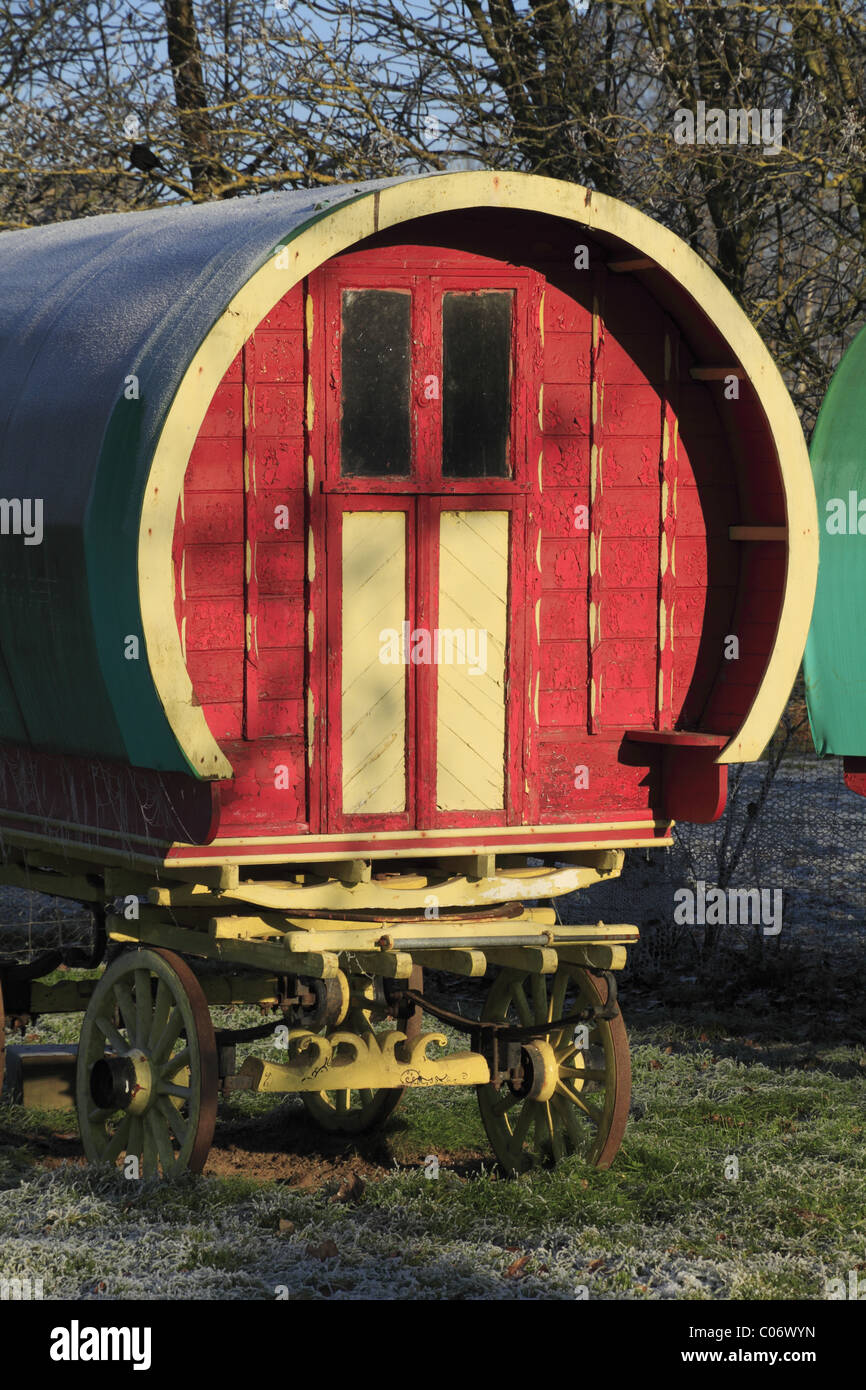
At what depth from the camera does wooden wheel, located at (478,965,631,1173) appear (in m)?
7.41

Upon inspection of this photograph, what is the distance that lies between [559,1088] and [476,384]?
2.82m

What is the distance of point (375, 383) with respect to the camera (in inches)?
271

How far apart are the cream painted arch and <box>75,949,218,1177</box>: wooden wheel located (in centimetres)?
112

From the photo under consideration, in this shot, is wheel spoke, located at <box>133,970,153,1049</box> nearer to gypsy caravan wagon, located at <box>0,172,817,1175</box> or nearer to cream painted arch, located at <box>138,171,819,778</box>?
gypsy caravan wagon, located at <box>0,172,817,1175</box>

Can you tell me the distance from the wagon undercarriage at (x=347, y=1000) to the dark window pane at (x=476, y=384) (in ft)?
4.90

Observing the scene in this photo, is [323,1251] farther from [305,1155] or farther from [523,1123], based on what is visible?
[305,1155]

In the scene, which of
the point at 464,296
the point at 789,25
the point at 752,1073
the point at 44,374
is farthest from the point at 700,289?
the point at 789,25

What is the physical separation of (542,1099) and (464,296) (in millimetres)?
3130

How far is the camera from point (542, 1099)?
24.5 ft

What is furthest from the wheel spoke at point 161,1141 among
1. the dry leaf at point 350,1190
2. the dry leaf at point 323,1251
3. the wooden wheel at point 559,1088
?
the wooden wheel at point 559,1088

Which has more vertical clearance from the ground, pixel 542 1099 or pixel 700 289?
pixel 700 289

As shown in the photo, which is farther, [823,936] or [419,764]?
[823,936]

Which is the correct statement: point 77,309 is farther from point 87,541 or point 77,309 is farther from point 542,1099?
point 542,1099

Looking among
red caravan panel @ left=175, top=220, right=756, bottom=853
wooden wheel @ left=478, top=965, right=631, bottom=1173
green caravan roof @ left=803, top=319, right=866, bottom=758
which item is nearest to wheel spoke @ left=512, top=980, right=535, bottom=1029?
wooden wheel @ left=478, top=965, right=631, bottom=1173
